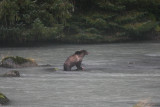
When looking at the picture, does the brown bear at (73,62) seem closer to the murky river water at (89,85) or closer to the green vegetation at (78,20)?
the murky river water at (89,85)

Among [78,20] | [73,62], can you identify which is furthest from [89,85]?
[78,20]

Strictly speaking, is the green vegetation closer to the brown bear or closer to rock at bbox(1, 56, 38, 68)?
rock at bbox(1, 56, 38, 68)

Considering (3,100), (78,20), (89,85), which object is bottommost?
(89,85)

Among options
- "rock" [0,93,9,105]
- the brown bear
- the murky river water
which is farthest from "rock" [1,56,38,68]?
"rock" [0,93,9,105]

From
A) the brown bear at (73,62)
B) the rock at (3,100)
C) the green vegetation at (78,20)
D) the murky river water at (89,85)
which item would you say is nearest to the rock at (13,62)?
the murky river water at (89,85)

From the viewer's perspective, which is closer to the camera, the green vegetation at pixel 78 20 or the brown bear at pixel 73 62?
the brown bear at pixel 73 62

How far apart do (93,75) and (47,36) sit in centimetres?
2604

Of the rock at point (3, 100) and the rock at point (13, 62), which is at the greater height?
the rock at point (3, 100)

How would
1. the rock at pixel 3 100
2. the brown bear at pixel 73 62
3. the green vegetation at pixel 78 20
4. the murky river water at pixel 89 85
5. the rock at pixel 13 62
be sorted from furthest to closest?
1. the green vegetation at pixel 78 20
2. the rock at pixel 13 62
3. the brown bear at pixel 73 62
4. the murky river water at pixel 89 85
5. the rock at pixel 3 100

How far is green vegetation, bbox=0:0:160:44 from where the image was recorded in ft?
160

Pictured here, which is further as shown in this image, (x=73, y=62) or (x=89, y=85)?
(x=73, y=62)

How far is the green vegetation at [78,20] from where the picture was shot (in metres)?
48.8

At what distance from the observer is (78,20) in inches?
2183

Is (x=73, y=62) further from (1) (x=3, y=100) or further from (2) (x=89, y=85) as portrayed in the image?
(1) (x=3, y=100)
